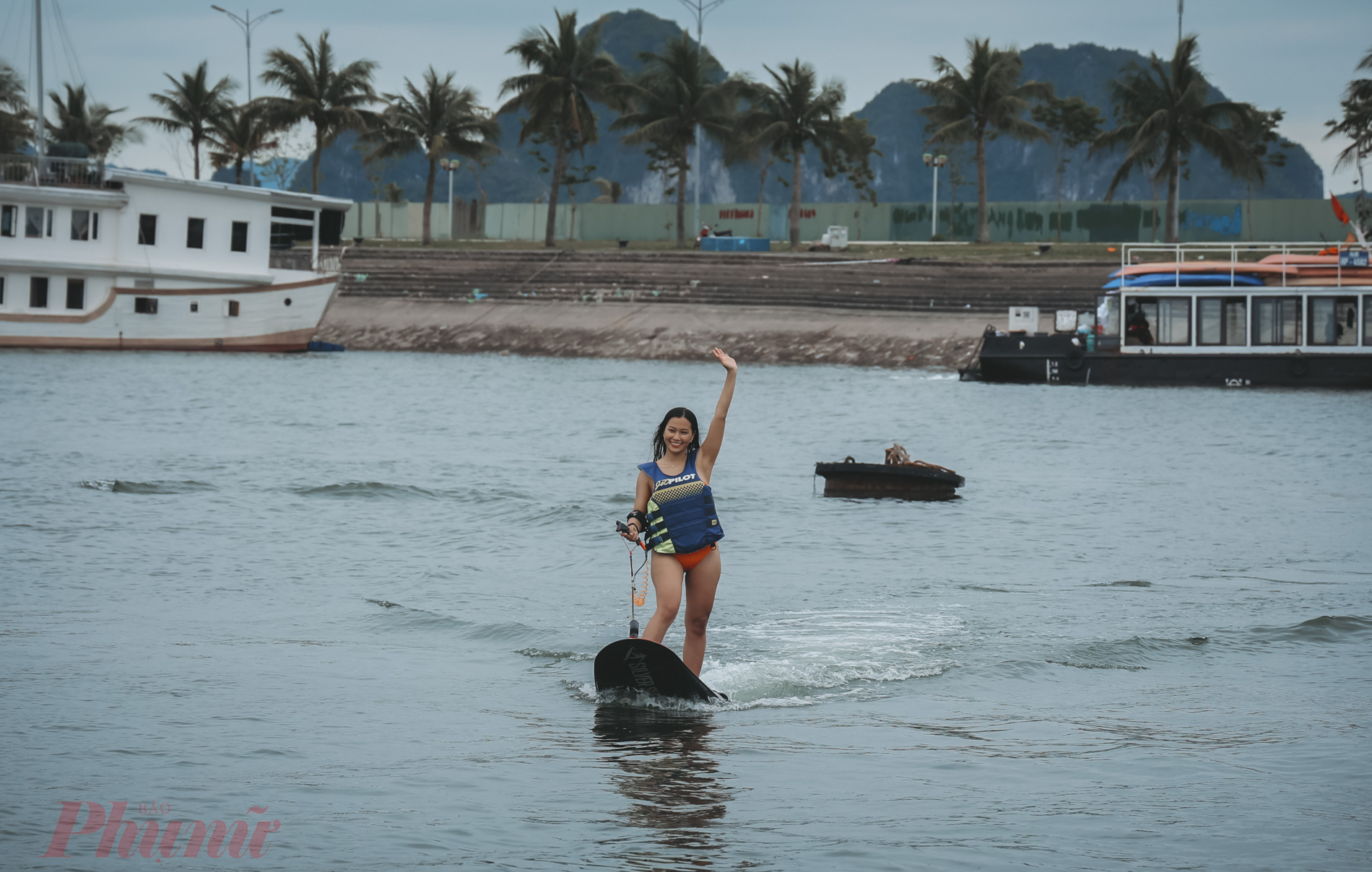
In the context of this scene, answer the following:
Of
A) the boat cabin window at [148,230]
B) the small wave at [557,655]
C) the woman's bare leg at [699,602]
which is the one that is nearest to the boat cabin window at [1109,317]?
the boat cabin window at [148,230]

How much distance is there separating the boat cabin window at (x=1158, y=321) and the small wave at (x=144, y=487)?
29.3m

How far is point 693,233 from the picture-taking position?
7681 centimetres

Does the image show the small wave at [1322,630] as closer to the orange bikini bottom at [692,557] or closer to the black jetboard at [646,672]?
the black jetboard at [646,672]

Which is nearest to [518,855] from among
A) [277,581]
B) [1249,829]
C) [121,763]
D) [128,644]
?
[121,763]

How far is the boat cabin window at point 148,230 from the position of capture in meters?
50.3

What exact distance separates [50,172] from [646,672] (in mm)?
48503

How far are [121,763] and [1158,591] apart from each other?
8790 millimetres

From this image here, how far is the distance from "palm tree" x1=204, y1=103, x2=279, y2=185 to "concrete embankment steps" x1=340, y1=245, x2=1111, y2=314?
8436 millimetres

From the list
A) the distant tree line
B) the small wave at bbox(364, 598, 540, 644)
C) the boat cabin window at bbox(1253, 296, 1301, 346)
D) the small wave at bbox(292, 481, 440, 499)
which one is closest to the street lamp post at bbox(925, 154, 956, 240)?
the distant tree line

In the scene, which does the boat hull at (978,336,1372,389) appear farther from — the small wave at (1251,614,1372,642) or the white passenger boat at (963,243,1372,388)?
the small wave at (1251,614,1372,642)

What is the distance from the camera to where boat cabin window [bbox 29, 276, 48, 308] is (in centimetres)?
5022

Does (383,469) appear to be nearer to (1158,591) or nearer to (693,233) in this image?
(1158,591)

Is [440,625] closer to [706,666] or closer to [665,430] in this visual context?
[706,666]

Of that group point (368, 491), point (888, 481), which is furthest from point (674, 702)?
point (368, 491)
